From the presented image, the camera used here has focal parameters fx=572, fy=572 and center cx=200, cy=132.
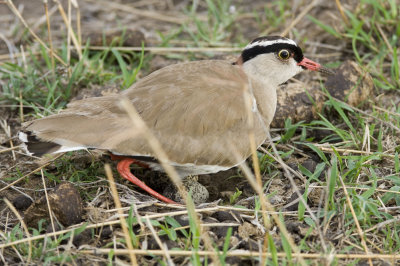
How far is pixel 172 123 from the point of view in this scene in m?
3.77

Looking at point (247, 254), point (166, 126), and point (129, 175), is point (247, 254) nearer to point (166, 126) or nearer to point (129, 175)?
point (166, 126)

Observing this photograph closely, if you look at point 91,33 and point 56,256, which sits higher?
point 91,33

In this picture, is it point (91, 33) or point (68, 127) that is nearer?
point (68, 127)

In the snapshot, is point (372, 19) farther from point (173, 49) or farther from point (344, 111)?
point (173, 49)

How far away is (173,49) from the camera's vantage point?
571 centimetres

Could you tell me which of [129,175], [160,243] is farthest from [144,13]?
[160,243]

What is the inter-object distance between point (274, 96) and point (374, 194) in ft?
3.41

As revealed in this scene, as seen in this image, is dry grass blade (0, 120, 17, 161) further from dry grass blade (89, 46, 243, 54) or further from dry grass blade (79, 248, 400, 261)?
dry grass blade (79, 248, 400, 261)

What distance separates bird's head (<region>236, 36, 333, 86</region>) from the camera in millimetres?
4309

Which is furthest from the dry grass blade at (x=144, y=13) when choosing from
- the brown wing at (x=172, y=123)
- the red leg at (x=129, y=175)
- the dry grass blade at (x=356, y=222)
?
the dry grass blade at (x=356, y=222)

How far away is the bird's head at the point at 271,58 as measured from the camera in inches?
170

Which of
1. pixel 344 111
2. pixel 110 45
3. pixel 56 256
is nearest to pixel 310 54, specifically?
pixel 344 111

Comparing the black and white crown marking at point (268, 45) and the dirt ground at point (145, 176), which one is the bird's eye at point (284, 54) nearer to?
the black and white crown marking at point (268, 45)

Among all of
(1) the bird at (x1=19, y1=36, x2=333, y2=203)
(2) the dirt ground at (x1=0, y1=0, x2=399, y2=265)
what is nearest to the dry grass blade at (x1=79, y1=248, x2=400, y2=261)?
(2) the dirt ground at (x1=0, y1=0, x2=399, y2=265)
